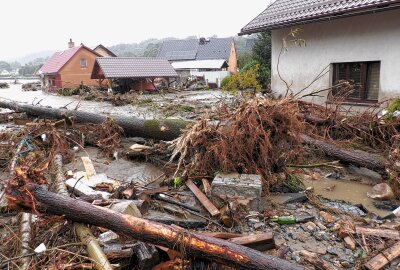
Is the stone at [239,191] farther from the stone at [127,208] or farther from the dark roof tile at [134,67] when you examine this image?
the dark roof tile at [134,67]

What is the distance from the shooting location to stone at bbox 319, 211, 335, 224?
396 cm

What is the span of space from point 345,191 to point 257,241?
2.70 meters

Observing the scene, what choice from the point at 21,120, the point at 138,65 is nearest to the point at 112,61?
the point at 138,65

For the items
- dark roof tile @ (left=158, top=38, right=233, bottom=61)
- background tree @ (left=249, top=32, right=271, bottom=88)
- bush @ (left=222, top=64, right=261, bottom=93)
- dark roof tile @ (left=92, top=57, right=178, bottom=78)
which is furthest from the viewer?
dark roof tile @ (left=158, top=38, right=233, bottom=61)

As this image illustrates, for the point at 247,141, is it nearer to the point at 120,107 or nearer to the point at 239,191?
the point at 239,191

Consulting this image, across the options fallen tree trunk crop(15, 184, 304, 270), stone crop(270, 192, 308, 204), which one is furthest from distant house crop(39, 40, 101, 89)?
fallen tree trunk crop(15, 184, 304, 270)

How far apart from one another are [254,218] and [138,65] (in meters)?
23.6

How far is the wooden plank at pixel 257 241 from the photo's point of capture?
308 centimetres

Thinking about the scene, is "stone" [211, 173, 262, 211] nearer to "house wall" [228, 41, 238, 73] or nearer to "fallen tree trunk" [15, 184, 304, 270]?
"fallen tree trunk" [15, 184, 304, 270]

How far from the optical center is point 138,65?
2594 cm

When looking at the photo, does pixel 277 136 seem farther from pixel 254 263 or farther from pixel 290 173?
pixel 254 263

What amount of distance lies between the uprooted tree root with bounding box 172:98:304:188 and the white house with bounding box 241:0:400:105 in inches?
115

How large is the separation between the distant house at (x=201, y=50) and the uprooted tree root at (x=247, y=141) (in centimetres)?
4068

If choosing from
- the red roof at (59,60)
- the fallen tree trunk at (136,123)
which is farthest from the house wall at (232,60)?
the fallen tree trunk at (136,123)
